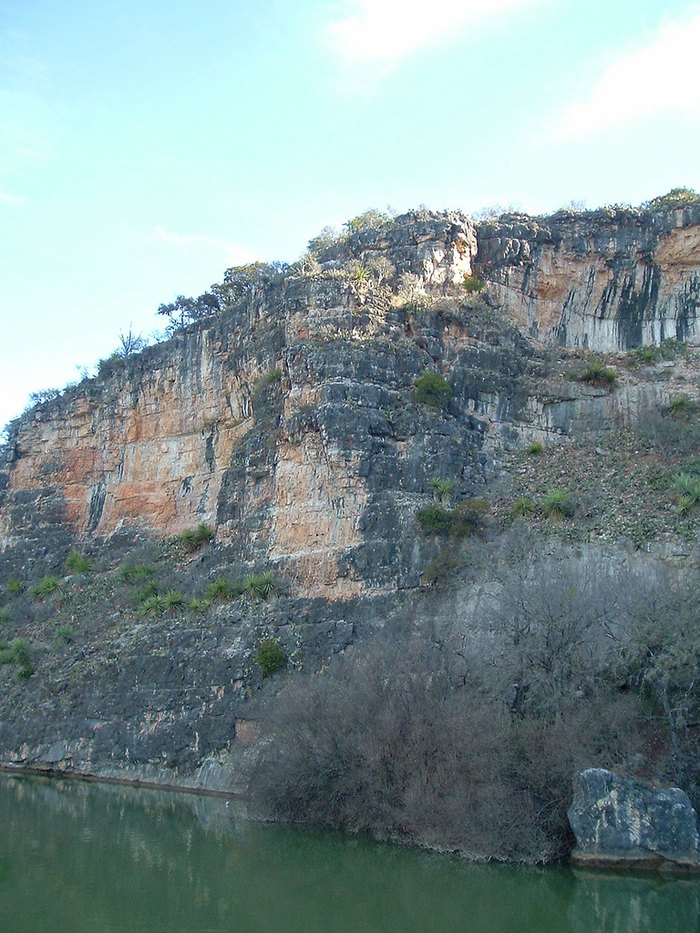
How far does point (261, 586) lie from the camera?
3309 centimetres

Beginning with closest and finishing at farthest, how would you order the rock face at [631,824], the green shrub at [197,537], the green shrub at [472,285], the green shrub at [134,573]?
1. the rock face at [631,824]
2. the green shrub at [197,537]
3. the green shrub at [134,573]
4. the green shrub at [472,285]

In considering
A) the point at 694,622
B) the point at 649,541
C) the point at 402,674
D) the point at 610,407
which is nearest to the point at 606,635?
the point at 694,622

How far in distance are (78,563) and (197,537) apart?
750 cm

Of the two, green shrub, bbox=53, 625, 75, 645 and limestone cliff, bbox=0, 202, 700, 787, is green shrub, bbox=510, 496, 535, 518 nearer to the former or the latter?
limestone cliff, bbox=0, 202, 700, 787

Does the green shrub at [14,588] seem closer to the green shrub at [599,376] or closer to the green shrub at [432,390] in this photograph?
the green shrub at [432,390]

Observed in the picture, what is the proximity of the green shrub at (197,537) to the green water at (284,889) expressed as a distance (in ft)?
53.8

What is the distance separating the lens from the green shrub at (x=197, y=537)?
3925 centimetres

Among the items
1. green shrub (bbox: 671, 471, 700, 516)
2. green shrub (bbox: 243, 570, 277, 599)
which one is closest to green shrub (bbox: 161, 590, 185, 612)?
green shrub (bbox: 243, 570, 277, 599)

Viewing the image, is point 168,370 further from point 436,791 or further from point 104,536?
point 436,791

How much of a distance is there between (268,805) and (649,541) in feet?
43.3

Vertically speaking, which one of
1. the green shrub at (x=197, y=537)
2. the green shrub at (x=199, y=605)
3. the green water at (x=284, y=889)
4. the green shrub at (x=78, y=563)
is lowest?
the green water at (x=284, y=889)

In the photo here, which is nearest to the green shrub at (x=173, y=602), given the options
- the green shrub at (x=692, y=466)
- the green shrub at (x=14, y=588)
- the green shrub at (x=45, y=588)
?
the green shrub at (x=45, y=588)

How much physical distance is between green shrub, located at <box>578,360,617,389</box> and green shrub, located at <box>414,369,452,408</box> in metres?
6.19

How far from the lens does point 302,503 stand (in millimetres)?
34031
